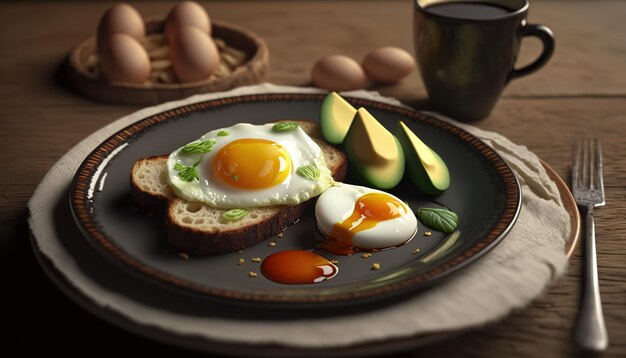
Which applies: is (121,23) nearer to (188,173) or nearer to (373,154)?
(188,173)

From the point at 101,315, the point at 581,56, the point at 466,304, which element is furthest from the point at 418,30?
the point at 101,315

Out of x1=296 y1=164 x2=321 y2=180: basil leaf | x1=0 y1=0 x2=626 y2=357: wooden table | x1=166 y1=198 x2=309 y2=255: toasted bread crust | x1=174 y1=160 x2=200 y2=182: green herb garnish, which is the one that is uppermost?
x1=296 y1=164 x2=321 y2=180: basil leaf

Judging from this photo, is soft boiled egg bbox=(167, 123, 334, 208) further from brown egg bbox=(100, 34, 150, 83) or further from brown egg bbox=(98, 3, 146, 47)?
brown egg bbox=(98, 3, 146, 47)

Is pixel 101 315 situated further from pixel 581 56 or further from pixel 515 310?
pixel 581 56

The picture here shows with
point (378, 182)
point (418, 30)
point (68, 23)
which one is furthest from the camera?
point (68, 23)

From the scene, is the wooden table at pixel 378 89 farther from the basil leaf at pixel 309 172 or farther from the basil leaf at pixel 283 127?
the basil leaf at pixel 283 127

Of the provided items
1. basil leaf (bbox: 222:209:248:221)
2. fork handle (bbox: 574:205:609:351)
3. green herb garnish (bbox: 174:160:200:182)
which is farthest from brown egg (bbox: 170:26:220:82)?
fork handle (bbox: 574:205:609:351)
